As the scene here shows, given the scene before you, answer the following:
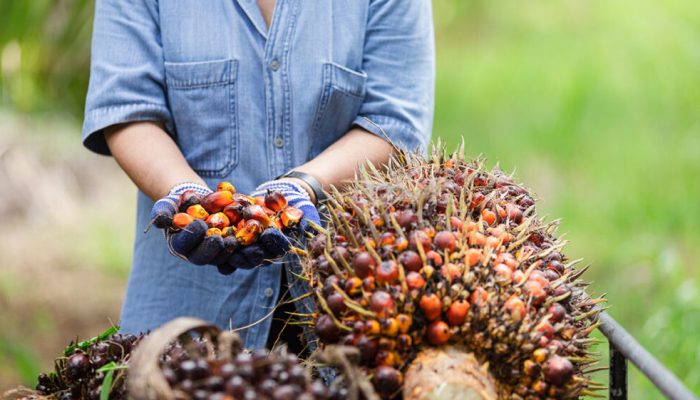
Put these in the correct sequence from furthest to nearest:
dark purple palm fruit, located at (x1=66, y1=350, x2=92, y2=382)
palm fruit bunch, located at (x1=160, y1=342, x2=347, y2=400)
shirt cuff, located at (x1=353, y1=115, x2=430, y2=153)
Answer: shirt cuff, located at (x1=353, y1=115, x2=430, y2=153), dark purple palm fruit, located at (x1=66, y1=350, x2=92, y2=382), palm fruit bunch, located at (x1=160, y1=342, x2=347, y2=400)

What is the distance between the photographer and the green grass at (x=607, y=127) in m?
5.36

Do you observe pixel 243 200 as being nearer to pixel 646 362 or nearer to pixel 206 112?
pixel 206 112

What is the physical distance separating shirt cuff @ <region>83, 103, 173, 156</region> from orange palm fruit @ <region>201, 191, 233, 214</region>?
0.46 meters

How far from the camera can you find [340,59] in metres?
2.27

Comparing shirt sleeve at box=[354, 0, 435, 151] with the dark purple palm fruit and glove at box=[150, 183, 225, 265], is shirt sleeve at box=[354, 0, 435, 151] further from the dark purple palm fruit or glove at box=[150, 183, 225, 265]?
the dark purple palm fruit

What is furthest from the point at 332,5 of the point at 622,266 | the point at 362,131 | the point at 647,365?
the point at 622,266

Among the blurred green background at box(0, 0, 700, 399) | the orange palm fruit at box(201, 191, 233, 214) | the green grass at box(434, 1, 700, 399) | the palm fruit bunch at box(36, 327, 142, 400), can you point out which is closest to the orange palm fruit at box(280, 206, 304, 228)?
the orange palm fruit at box(201, 191, 233, 214)

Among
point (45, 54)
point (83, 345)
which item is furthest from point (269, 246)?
point (45, 54)

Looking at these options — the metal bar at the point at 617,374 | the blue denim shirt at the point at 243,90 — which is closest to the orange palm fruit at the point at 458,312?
the metal bar at the point at 617,374

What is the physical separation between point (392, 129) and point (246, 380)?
114cm

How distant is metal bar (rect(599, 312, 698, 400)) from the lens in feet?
4.46

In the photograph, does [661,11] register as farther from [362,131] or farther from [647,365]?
[647,365]

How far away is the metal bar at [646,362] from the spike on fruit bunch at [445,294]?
6 cm

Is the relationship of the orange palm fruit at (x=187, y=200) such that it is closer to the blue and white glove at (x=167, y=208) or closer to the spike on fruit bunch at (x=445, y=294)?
the blue and white glove at (x=167, y=208)
